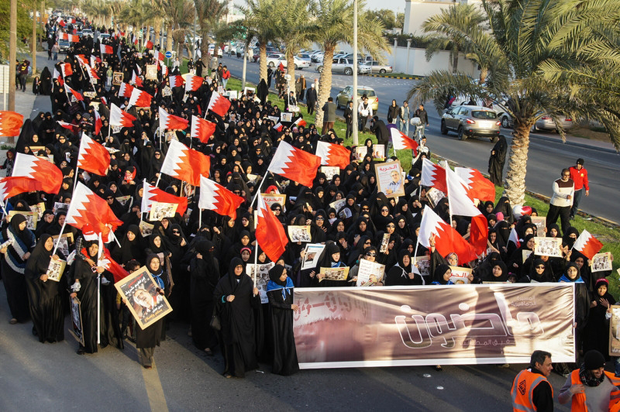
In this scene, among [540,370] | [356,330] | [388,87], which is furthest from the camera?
[388,87]

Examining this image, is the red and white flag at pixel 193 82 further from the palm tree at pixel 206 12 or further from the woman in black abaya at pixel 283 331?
the palm tree at pixel 206 12

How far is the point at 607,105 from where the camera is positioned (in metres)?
13.8

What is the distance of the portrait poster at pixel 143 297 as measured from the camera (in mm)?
8211

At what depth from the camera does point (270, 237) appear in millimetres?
8805

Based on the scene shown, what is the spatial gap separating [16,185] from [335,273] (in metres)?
5.05

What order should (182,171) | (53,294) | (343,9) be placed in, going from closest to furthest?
(53,294) < (182,171) < (343,9)

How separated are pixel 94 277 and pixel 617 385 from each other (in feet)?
19.3

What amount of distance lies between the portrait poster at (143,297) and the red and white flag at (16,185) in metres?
3.33

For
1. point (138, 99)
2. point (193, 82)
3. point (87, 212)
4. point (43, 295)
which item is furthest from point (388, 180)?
point (193, 82)

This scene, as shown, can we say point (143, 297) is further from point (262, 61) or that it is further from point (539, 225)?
point (262, 61)

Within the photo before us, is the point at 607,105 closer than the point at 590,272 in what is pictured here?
No

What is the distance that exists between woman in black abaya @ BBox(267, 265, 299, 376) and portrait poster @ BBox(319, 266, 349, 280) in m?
0.79

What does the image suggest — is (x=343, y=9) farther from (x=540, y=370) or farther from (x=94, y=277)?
(x=540, y=370)

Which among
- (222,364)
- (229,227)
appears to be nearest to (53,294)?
(222,364)
